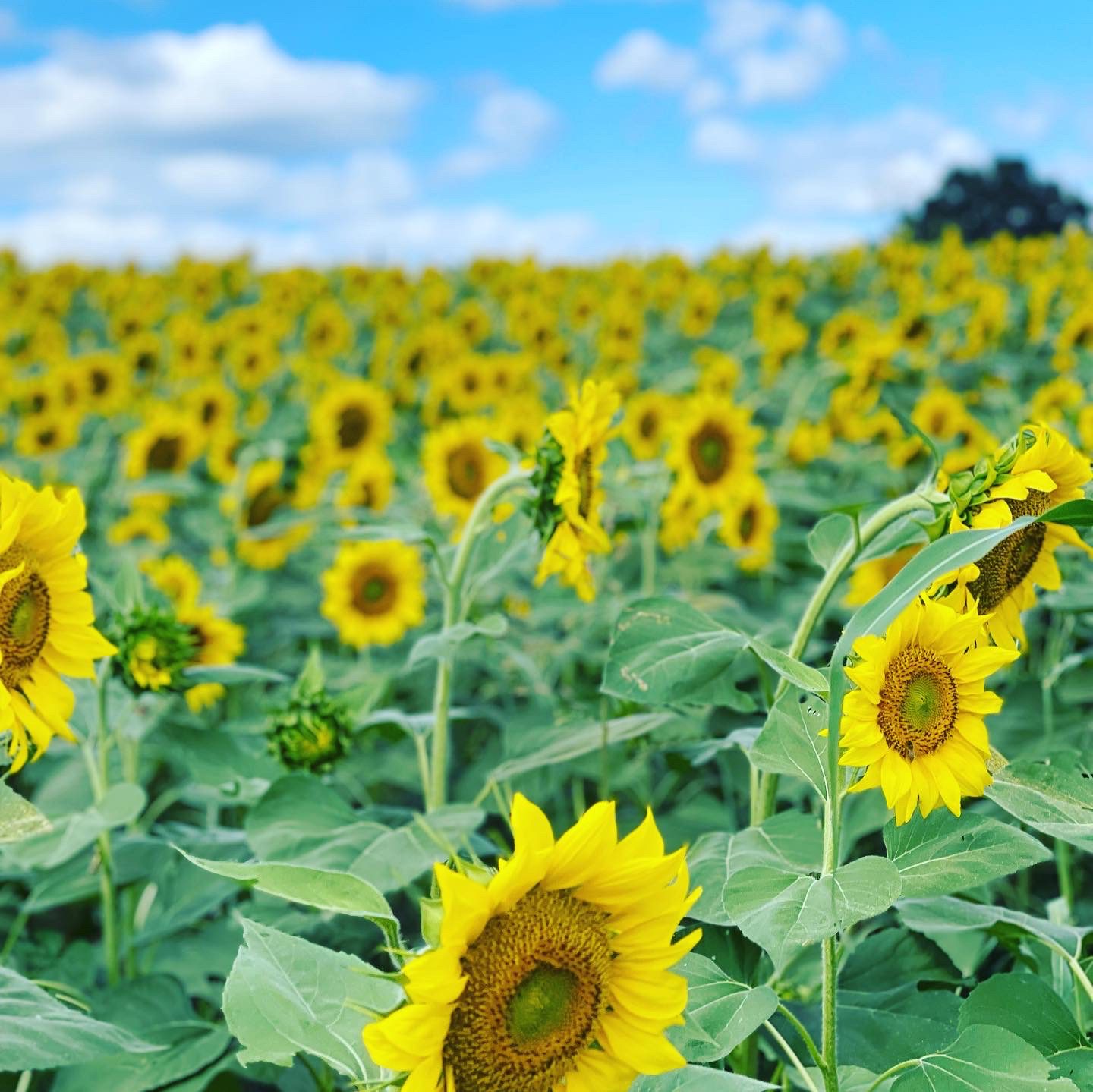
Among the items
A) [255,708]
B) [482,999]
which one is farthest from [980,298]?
[482,999]

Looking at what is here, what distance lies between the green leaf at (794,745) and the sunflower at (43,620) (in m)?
0.67

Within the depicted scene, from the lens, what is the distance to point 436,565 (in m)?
1.86

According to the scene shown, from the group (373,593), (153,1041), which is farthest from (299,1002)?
(373,593)

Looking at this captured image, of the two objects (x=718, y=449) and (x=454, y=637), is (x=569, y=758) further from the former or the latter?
(x=718, y=449)

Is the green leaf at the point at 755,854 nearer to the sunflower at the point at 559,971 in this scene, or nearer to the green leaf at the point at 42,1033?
the sunflower at the point at 559,971

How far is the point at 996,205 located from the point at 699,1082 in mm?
13729

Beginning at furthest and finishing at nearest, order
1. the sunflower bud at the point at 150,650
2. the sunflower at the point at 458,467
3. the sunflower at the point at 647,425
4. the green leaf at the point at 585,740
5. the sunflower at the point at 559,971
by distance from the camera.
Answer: the sunflower at the point at 647,425 → the sunflower at the point at 458,467 → the sunflower bud at the point at 150,650 → the green leaf at the point at 585,740 → the sunflower at the point at 559,971

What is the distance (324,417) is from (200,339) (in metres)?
2.37

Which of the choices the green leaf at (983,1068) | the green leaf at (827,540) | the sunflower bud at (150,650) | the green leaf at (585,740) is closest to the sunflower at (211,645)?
the sunflower bud at (150,650)

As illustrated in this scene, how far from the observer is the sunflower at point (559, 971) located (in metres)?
0.85

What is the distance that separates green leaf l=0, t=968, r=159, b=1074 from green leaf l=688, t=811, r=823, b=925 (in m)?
0.58

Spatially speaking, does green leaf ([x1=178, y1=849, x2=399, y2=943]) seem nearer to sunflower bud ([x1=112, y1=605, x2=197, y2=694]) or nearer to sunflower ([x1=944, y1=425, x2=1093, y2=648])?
sunflower ([x1=944, y1=425, x2=1093, y2=648])

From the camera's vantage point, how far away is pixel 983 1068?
3.25 ft

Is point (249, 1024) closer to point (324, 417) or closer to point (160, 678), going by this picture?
point (160, 678)
